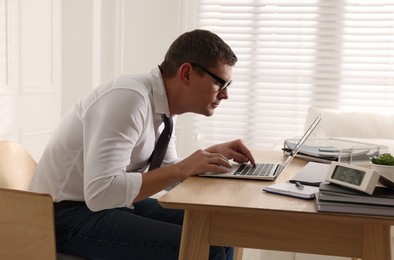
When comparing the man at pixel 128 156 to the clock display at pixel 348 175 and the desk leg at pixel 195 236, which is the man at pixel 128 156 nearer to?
the desk leg at pixel 195 236

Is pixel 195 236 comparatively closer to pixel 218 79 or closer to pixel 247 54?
pixel 218 79

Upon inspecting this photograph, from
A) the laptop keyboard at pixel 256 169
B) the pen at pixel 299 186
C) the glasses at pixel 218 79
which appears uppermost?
the glasses at pixel 218 79

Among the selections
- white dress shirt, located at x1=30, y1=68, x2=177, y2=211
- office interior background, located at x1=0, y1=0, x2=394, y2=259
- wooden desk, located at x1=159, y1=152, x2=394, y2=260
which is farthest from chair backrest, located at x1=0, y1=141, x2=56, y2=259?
office interior background, located at x1=0, y1=0, x2=394, y2=259

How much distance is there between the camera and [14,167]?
1.99 meters

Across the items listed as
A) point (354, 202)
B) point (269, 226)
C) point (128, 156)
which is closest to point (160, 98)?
point (128, 156)

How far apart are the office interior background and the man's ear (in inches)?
81.2

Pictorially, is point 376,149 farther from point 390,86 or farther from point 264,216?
point 390,86

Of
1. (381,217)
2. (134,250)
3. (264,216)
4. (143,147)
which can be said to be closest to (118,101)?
(143,147)

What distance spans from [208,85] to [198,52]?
0.37ft

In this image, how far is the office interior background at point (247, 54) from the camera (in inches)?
157

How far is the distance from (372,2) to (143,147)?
2.54 m

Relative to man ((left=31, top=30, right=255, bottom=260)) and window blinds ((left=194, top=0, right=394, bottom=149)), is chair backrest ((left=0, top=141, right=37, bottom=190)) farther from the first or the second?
window blinds ((left=194, top=0, right=394, bottom=149))

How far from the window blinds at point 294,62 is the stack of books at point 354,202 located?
2774mm

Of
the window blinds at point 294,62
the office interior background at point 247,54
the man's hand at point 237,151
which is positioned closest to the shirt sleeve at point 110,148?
the man's hand at point 237,151
